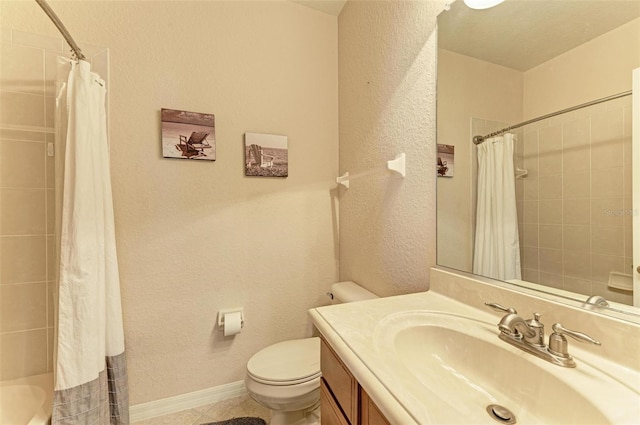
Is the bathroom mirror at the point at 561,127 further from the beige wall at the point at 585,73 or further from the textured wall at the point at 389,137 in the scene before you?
the textured wall at the point at 389,137

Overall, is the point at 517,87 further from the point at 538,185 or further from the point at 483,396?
the point at 483,396

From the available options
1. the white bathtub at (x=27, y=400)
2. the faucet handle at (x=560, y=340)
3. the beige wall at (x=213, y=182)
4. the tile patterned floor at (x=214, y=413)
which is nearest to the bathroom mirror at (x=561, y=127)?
the faucet handle at (x=560, y=340)

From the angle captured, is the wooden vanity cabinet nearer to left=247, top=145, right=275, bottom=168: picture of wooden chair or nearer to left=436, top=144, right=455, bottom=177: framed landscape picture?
left=436, top=144, right=455, bottom=177: framed landscape picture

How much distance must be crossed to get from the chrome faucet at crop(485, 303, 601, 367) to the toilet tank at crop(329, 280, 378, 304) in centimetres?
78

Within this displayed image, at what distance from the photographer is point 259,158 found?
1645 mm

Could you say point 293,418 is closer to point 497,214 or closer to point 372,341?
point 372,341

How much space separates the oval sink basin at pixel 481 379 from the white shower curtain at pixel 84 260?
1227 millimetres

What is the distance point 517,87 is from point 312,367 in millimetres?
1405

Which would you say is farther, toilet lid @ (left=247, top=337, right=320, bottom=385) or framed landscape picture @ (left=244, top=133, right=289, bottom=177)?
framed landscape picture @ (left=244, top=133, right=289, bottom=177)

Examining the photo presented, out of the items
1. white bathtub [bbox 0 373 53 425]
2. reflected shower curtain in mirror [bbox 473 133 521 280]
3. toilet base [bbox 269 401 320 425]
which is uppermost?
reflected shower curtain in mirror [bbox 473 133 521 280]

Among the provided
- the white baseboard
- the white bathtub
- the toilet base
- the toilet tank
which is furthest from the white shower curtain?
the toilet tank

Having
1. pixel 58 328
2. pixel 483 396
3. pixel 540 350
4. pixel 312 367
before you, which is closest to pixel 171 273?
pixel 58 328

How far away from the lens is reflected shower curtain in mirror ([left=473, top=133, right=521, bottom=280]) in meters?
0.82

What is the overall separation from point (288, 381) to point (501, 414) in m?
0.87
